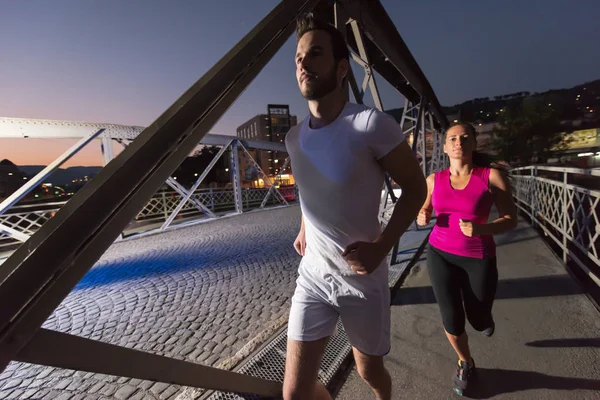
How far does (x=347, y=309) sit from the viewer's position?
4.68 ft

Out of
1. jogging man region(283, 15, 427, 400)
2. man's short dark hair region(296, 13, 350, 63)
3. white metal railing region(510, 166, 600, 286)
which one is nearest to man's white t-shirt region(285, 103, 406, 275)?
jogging man region(283, 15, 427, 400)

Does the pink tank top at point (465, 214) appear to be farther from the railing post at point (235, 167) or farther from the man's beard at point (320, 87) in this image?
the railing post at point (235, 167)

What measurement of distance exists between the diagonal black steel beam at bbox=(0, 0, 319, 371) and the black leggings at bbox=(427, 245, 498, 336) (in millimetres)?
2045

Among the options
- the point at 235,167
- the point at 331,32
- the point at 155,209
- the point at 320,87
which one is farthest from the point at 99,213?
the point at 155,209

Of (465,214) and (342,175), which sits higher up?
(342,175)

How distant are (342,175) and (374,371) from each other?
3.54 feet

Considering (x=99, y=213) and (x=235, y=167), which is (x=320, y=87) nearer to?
(x=99, y=213)

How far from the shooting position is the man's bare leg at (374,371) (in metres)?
1.51

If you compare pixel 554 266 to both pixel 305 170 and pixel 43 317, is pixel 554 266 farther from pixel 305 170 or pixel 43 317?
pixel 43 317

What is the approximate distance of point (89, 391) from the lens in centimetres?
253

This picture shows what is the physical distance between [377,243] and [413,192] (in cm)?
28

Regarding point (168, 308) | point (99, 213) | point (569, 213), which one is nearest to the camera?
point (99, 213)

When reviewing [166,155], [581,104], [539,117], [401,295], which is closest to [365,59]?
[401,295]

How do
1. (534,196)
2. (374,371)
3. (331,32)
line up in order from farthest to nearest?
(534,196)
(374,371)
(331,32)
